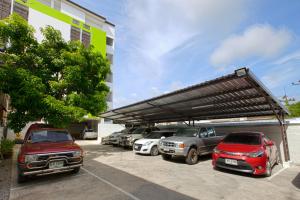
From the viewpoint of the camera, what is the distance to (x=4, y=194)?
5.22m

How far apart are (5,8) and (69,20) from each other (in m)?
7.36

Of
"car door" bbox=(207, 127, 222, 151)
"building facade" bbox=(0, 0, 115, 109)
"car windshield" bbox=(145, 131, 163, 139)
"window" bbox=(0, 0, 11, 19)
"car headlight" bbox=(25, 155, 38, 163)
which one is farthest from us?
"building facade" bbox=(0, 0, 115, 109)

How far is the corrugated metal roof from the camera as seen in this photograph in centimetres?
781

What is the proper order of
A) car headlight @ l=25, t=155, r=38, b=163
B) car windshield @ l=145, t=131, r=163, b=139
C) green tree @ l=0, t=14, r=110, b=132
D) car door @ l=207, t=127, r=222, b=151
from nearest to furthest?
car headlight @ l=25, t=155, r=38, b=163 < green tree @ l=0, t=14, r=110, b=132 < car door @ l=207, t=127, r=222, b=151 < car windshield @ l=145, t=131, r=163, b=139

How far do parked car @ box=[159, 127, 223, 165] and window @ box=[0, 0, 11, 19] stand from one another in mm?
24574

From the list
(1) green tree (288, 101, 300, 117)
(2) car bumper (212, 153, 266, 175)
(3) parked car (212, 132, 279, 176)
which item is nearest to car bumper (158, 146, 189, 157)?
(3) parked car (212, 132, 279, 176)

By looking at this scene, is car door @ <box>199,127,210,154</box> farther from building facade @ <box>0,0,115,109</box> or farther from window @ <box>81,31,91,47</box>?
window @ <box>81,31,91,47</box>

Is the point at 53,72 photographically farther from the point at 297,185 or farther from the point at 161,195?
the point at 297,185

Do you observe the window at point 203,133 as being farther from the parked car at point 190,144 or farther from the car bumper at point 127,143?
the car bumper at point 127,143

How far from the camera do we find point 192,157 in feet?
30.8

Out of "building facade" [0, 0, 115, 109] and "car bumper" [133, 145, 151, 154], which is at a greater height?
"building facade" [0, 0, 115, 109]

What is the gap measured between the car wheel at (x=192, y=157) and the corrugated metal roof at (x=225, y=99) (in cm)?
295

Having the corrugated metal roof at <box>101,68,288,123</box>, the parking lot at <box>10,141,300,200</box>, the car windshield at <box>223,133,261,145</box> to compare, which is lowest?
the parking lot at <box>10,141,300,200</box>

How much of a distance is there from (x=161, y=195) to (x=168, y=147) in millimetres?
4539
